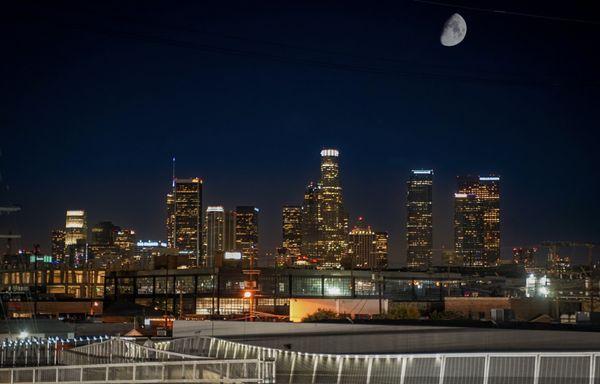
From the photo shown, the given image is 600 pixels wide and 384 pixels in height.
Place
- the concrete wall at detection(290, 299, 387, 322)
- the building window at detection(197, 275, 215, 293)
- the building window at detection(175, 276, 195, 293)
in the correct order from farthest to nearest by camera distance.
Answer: the building window at detection(175, 276, 195, 293)
the building window at detection(197, 275, 215, 293)
the concrete wall at detection(290, 299, 387, 322)

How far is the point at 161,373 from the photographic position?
25.0 meters

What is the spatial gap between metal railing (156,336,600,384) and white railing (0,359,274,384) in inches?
39.0

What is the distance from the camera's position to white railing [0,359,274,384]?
71.4ft

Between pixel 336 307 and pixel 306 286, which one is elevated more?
pixel 306 286

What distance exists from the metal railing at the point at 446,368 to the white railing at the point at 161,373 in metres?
0.99

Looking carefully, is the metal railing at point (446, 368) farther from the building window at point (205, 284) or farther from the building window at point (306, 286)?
the building window at point (205, 284)

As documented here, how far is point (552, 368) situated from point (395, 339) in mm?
26503

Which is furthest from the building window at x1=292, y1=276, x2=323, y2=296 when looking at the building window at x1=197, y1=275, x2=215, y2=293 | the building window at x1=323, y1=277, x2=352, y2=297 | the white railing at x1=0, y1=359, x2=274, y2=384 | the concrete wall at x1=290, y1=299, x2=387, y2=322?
the white railing at x1=0, y1=359, x2=274, y2=384

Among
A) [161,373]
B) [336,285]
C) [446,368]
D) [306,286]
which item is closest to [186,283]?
[306,286]

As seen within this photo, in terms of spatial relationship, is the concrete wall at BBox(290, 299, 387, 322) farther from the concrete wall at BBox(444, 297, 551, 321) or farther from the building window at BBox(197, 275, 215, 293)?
the building window at BBox(197, 275, 215, 293)

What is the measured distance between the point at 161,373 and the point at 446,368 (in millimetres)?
8114

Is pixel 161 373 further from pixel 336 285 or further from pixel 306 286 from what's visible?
pixel 336 285

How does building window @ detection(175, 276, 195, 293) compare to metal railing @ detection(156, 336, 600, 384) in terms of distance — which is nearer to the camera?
metal railing @ detection(156, 336, 600, 384)

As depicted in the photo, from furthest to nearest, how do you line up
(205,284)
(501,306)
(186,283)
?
(186,283) → (205,284) → (501,306)
